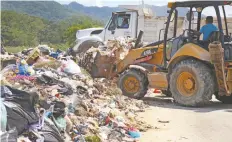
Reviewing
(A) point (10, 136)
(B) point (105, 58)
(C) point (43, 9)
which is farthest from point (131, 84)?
(C) point (43, 9)

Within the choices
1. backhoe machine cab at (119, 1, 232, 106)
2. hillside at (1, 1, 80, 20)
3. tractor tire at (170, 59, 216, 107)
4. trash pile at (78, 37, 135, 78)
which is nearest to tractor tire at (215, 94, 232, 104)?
backhoe machine cab at (119, 1, 232, 106)

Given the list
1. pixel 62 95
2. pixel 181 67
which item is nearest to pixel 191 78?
pixel 181 67

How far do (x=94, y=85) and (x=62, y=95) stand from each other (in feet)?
7.80

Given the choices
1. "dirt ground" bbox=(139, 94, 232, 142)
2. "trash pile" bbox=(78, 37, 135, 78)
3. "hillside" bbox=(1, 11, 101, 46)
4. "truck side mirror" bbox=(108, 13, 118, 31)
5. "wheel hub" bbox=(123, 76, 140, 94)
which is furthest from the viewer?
"hillside" bbox=(1, 11, 101, 46)

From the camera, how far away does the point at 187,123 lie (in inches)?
324

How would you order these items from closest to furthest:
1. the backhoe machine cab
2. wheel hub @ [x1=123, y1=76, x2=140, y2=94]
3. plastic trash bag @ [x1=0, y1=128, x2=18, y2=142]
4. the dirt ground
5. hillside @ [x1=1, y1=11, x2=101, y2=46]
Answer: plastic trash bag @ [x1=0, y1=128, x2=18, y2=142]
the dirt ground
the backhoe machine cab
wheel hub @ [x1=123, y1=76, x2=140, y2=94]
hillside @ [x1=1, y1=11, x2=101, y2=46]

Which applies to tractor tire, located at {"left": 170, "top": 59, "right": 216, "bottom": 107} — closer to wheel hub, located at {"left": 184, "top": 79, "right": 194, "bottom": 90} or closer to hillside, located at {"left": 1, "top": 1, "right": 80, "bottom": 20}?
wheel hub, located at {"left": 184, "top": 79, "right": 194, "bottom": 90}

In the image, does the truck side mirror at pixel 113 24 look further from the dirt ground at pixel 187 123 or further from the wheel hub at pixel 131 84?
the dirt ground at pixel 187 123

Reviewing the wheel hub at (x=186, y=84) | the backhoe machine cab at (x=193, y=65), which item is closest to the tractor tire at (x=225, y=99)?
the backhoe machine cab at (x=193, y=65)

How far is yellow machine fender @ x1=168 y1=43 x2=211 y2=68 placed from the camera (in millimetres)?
9688

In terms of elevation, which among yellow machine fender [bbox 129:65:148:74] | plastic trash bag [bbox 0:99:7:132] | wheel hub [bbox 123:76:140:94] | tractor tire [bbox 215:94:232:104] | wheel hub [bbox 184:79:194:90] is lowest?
tractor tire [bbox 215:94:232:104]

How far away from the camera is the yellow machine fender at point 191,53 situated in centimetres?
969

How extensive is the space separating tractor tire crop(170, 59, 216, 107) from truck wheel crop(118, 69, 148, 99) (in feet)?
3.06

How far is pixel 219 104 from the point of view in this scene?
1084 cm
